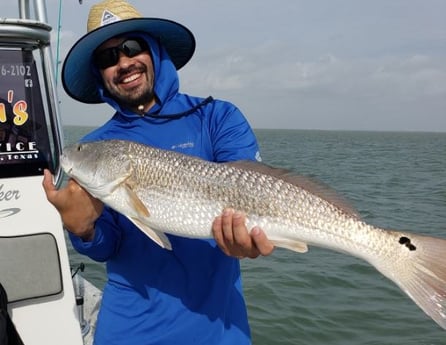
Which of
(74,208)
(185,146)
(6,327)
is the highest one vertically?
(185,146)

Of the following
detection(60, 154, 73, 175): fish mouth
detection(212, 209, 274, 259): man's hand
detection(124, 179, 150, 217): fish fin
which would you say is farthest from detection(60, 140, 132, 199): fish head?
detection(212, 209, 274, 259): man's hand

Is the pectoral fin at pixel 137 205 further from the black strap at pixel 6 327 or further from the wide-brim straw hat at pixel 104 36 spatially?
the black strap at pixel 6 327

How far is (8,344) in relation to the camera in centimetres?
338

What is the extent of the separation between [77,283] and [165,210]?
2.77 metres

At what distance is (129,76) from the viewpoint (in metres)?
3.10

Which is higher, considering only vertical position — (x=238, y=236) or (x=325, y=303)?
(x=238, y=236)

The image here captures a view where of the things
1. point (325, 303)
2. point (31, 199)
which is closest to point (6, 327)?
point (31, 199)

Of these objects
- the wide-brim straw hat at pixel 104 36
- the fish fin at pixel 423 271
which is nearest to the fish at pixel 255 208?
the fish fin at pixel 423 271

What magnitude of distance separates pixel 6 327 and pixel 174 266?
123 cm

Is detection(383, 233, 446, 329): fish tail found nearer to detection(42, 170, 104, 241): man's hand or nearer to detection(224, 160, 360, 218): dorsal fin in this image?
detection(224, 160, 360, 218): dorsal fin

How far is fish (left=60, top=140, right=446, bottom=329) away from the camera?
8.33ft

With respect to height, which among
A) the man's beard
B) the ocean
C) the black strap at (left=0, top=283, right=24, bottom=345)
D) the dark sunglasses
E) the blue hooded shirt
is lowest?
the ocean

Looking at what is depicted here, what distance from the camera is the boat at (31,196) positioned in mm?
3555

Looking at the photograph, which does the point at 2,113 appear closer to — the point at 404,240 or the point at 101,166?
the point at 101,166
